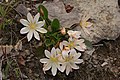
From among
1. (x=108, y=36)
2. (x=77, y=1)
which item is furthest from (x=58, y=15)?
(x=108, y=36)

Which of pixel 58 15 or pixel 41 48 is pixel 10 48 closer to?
pixel 41 48

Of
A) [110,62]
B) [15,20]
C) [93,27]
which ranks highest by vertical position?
[15,20]

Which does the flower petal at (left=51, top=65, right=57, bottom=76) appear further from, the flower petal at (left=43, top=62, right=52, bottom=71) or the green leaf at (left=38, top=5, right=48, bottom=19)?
the green leaf at (left=38, top=5, right=48, bottom=19)

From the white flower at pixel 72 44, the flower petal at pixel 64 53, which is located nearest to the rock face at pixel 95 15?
the white flower at pixel 72 44

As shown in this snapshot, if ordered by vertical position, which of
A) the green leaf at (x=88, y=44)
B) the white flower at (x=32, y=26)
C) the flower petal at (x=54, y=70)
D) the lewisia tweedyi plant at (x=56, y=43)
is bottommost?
the green leaf at (x=88, y=44)

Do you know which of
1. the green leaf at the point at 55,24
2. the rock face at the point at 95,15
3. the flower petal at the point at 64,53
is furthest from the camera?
the rock face at the point at 95,15

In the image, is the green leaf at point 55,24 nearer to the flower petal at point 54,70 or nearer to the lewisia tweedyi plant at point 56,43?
the lewisia tweedyi plant at point 56,43
